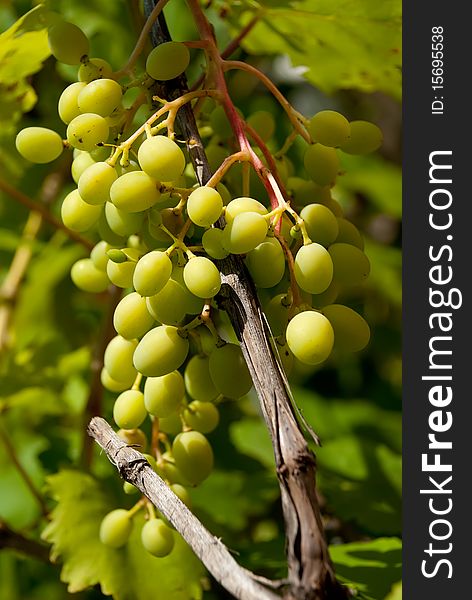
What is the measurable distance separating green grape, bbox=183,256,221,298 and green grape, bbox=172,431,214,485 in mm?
178

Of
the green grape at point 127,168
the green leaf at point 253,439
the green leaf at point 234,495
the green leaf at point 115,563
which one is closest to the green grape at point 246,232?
the green grape at point 127,168

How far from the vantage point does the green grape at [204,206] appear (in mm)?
542

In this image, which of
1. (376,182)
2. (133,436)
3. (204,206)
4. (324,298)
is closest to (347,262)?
(324,298)

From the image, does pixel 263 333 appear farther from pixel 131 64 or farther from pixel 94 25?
pixel 94 25

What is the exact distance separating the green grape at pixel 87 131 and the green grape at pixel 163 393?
0.18 m

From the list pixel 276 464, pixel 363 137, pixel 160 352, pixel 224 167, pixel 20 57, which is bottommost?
pixel 276 464

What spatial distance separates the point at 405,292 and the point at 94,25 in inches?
26.8

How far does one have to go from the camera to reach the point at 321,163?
652mm

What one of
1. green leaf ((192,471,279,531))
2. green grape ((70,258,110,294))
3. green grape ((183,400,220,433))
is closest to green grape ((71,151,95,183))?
green grape ((70,258,110,294))

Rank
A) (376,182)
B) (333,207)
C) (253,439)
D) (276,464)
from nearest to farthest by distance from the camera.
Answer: (276,464) → (333,207) → (253,439) → (376,182)

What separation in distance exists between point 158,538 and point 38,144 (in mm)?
324

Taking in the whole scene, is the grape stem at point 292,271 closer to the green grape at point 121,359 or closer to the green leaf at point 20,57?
the green grape at point 121,359

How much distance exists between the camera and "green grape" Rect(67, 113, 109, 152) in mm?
598

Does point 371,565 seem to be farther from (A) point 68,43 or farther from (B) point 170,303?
(A) point 68,43
